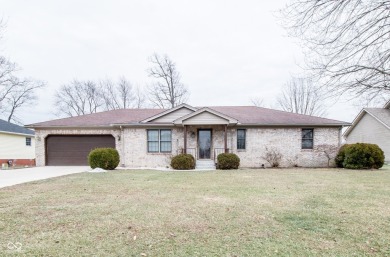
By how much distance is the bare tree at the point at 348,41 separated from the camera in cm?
554

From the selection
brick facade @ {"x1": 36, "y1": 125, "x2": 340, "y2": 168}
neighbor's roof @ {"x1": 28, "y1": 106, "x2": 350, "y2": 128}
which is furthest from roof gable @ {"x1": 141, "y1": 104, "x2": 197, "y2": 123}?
brick facade @ {"x1": 36, "y1": 125, "x2": 340, "y2": 168}

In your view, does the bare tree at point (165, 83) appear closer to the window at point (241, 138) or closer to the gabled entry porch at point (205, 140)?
the gabled entry porch at point (205, 140)

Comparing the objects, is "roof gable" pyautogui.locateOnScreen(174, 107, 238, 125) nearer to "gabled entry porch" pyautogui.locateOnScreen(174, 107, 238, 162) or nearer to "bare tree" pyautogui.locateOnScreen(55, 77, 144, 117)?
"gabled entry porch" pyautogui.locateOnScreen(174, 107, 238, 162)

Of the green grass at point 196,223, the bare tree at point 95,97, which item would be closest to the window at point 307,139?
the green grass at point 196,223

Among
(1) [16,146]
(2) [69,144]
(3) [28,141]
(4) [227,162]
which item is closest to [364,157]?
(4) [227,162]

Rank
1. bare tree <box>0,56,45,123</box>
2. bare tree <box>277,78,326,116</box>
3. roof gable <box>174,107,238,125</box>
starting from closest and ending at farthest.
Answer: roof gable <box>174,107,238,125</box>, bare tree <box>0,56,45,123</box>, bare tree <box>277,78,326,116</box>

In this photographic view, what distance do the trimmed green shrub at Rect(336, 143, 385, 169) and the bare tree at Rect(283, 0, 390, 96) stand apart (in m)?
9.36

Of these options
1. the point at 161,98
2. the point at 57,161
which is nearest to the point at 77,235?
the point at 57,161

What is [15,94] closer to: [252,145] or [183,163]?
[183,163]

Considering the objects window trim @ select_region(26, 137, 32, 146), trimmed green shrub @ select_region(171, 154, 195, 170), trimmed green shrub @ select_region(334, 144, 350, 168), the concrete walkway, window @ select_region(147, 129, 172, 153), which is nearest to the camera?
the concrete walkway

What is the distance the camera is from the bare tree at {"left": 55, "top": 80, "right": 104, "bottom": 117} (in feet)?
124

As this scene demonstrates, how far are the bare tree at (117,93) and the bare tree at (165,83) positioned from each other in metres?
7.23

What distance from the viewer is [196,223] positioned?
4.23 meters

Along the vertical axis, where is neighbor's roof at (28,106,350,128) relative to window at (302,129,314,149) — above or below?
above
